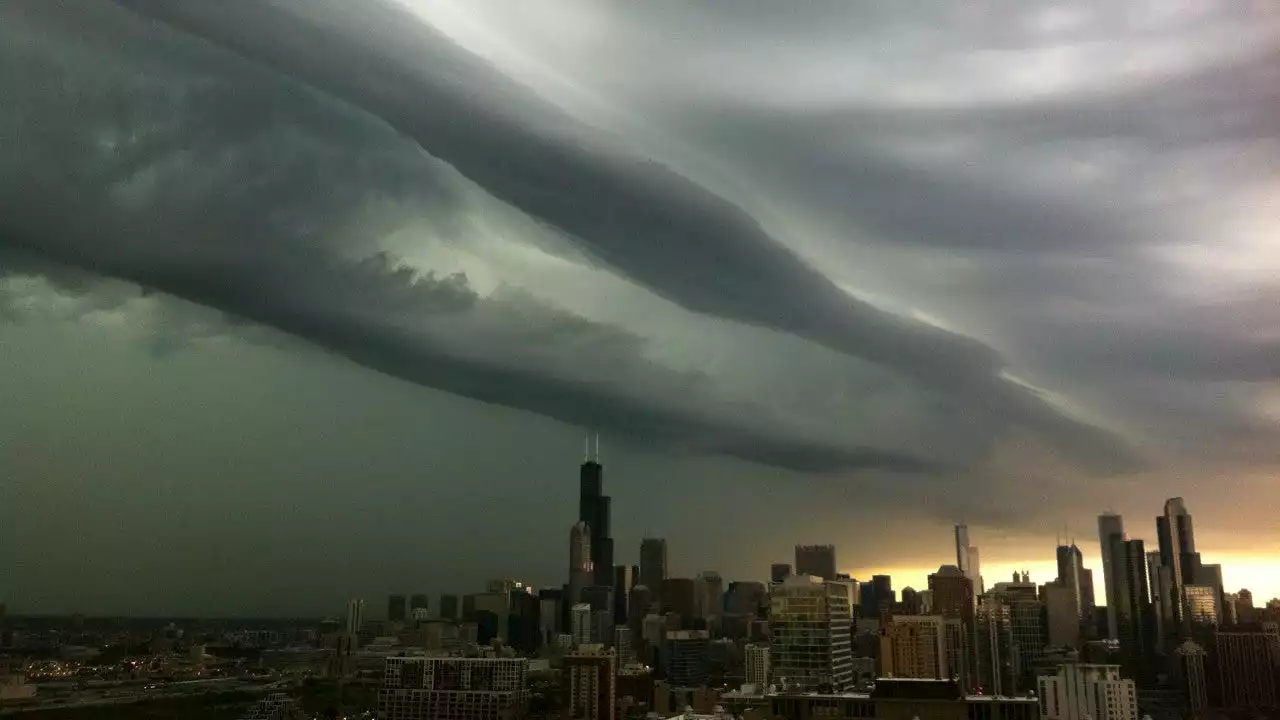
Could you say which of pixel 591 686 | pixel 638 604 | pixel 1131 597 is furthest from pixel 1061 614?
pixel 591 686

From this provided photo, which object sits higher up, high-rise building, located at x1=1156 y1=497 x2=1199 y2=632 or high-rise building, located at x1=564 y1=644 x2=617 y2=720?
high-rise building, located at x1=1156 y1=497 x2=1199 y2=632

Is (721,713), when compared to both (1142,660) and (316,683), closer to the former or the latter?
(316,683)

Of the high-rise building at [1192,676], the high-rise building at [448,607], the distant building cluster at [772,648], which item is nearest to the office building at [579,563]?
the distant building cluster at [772,648]

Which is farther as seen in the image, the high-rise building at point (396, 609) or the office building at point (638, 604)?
the office building at point (638, 604)

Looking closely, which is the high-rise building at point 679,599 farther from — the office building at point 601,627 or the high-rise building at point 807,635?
the high-rise building at point 807,635

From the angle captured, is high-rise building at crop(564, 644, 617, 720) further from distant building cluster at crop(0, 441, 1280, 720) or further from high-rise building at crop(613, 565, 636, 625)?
high-rise building at crop(613, 565, 636, 625)

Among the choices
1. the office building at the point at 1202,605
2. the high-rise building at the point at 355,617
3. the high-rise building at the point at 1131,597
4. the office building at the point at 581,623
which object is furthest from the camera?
the office building at the point at 581,623

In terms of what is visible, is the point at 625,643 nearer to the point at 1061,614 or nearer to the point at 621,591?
the point at 621,591

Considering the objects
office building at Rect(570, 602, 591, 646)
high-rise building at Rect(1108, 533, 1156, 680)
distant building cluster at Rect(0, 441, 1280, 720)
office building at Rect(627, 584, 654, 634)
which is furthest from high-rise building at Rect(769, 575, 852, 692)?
office building at Rect(627, 584, 654, 634)
